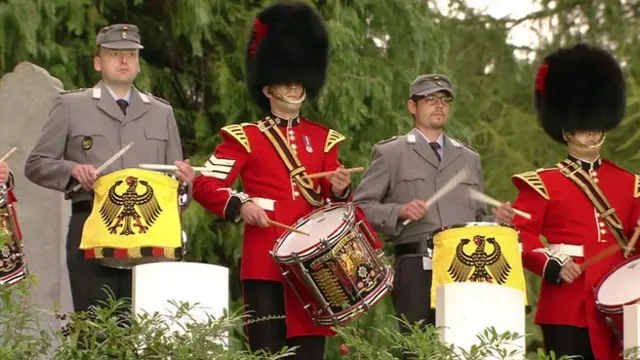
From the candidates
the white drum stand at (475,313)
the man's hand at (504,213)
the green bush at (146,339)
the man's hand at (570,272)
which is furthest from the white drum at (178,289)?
the man's hand at (570,272)

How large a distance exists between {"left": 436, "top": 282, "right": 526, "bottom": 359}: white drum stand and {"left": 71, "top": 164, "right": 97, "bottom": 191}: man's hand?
Result: 6.33 feet

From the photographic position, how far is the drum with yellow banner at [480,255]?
1145 cm

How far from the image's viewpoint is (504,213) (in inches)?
468

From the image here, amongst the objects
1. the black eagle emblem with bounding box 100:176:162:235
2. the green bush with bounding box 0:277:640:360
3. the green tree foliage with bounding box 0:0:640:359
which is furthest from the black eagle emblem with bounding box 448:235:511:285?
the green tree foliage with bounding box 0:0:640:359

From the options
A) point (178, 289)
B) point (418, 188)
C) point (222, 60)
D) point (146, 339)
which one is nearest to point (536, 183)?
point (418, 188)

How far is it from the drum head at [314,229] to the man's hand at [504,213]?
32.2 inches

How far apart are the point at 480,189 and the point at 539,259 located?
0.62 metres

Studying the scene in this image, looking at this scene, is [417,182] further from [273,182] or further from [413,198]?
[273,182]

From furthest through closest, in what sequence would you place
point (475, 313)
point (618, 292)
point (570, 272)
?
point (570, 272) → point (618, 292) → point (475, 313)

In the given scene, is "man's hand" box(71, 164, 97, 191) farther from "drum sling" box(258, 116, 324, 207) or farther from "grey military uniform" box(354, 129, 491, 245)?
"grey military uniform" box(354, 129, 491, 245)

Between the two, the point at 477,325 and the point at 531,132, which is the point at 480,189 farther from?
the point at 531,132

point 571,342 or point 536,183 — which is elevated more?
point 536,183

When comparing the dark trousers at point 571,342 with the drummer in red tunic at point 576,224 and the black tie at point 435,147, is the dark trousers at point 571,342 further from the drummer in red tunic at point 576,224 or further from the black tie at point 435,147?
the black tie at point 435,147

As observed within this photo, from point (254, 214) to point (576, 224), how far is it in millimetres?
1649
